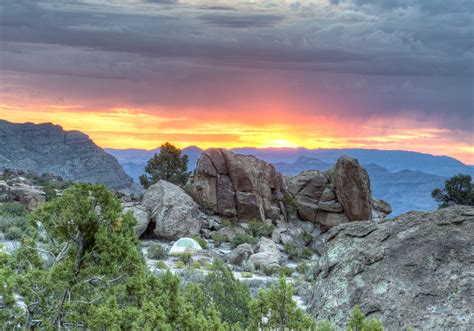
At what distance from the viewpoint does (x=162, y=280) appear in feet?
24.0

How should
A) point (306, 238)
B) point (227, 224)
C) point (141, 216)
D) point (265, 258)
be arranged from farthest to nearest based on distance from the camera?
point (227, 224), point (306, 238), point (141, 216), point (265, 258)

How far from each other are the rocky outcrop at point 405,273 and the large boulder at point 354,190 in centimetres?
2613

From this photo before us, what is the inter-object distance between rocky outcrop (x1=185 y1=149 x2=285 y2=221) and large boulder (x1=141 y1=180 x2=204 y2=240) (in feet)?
12.3

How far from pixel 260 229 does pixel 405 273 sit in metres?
24.2

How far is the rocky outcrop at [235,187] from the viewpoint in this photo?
36.2 meters

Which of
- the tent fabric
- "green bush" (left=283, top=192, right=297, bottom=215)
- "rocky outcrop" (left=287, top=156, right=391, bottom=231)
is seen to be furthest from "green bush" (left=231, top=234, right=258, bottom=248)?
"green bush" (left=283, top=192, right=297, bottom=215)

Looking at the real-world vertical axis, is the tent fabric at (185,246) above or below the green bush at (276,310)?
below

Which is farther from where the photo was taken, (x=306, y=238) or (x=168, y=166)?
(x=168, y=166)

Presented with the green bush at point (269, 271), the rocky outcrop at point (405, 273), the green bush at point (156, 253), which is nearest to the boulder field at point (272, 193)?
the green bush at point (156, 253)

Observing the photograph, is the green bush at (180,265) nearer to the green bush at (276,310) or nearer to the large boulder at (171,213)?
the large boulder at (171,213)

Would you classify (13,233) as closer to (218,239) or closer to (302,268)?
(218,239)

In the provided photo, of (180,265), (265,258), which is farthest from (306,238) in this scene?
(180,265)

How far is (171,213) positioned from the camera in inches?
1196

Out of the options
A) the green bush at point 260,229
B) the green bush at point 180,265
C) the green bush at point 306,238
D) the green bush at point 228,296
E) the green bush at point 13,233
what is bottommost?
the green bush at point 306,238
